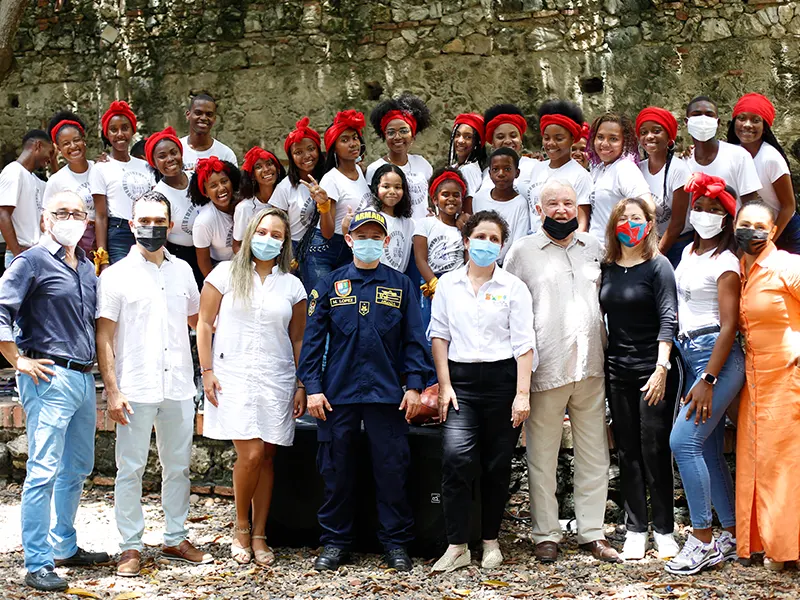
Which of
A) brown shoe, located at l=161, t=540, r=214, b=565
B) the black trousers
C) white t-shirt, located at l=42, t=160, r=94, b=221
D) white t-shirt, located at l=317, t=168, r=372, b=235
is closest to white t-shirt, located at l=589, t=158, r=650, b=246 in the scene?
the black trousers

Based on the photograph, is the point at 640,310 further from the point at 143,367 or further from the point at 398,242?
the point at 143,367

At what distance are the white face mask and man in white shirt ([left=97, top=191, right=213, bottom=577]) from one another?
8.45 feet

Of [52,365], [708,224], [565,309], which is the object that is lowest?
[52,365]

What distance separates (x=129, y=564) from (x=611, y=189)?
3254mm

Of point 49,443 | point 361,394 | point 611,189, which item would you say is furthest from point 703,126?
point 49,443

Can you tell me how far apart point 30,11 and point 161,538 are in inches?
298

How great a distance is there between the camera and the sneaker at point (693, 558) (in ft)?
14.2

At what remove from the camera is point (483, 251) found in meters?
4.57

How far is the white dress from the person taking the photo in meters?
4.54

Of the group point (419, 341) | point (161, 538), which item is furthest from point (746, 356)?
point (161, 538)

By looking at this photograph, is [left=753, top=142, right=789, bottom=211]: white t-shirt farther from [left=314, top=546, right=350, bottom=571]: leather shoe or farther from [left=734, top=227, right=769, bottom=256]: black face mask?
[left=314, top=546, right=350, bottom=571]: leather shoe

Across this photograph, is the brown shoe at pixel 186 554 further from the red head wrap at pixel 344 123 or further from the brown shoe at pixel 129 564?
the red head wrap at pixel 344 123

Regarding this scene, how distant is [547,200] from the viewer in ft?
15.3

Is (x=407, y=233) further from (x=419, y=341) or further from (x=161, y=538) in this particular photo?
(x=161, y=538)
